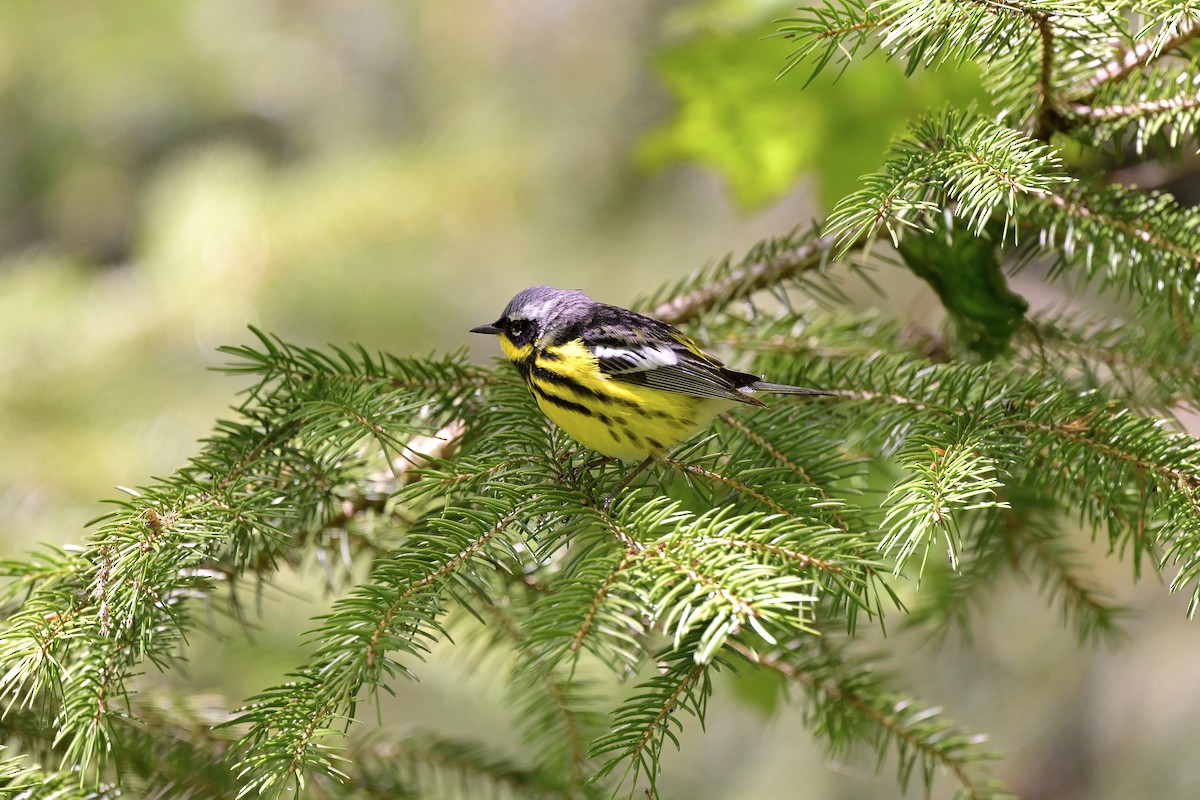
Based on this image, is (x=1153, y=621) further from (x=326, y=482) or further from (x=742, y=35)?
(x=326, y=482)

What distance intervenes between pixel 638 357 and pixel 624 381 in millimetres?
52

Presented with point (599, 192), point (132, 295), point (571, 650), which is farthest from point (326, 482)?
point (599, 192)

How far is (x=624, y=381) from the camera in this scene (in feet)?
5.44

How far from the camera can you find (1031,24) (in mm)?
1179

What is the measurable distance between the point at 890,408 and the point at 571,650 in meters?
0.68

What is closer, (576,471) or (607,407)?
(576,471)

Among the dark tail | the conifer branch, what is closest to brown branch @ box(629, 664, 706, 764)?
the conifer branch

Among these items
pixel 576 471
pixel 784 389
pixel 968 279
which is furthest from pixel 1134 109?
pixel 576 471

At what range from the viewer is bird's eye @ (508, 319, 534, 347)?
1754 mm

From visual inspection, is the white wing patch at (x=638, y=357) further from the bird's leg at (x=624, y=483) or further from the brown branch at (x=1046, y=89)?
the brown branch at (x=1046, y=89)

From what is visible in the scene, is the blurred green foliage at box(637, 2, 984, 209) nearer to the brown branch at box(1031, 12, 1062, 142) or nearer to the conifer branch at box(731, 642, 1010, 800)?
the brown branch at box(1031, 12, 1062, 142)

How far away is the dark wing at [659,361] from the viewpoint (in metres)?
1.58

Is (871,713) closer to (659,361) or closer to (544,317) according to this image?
(659,361)

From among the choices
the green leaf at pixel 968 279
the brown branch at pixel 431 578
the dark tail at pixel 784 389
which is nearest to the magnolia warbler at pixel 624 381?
the dark tail at pixel 784 389
